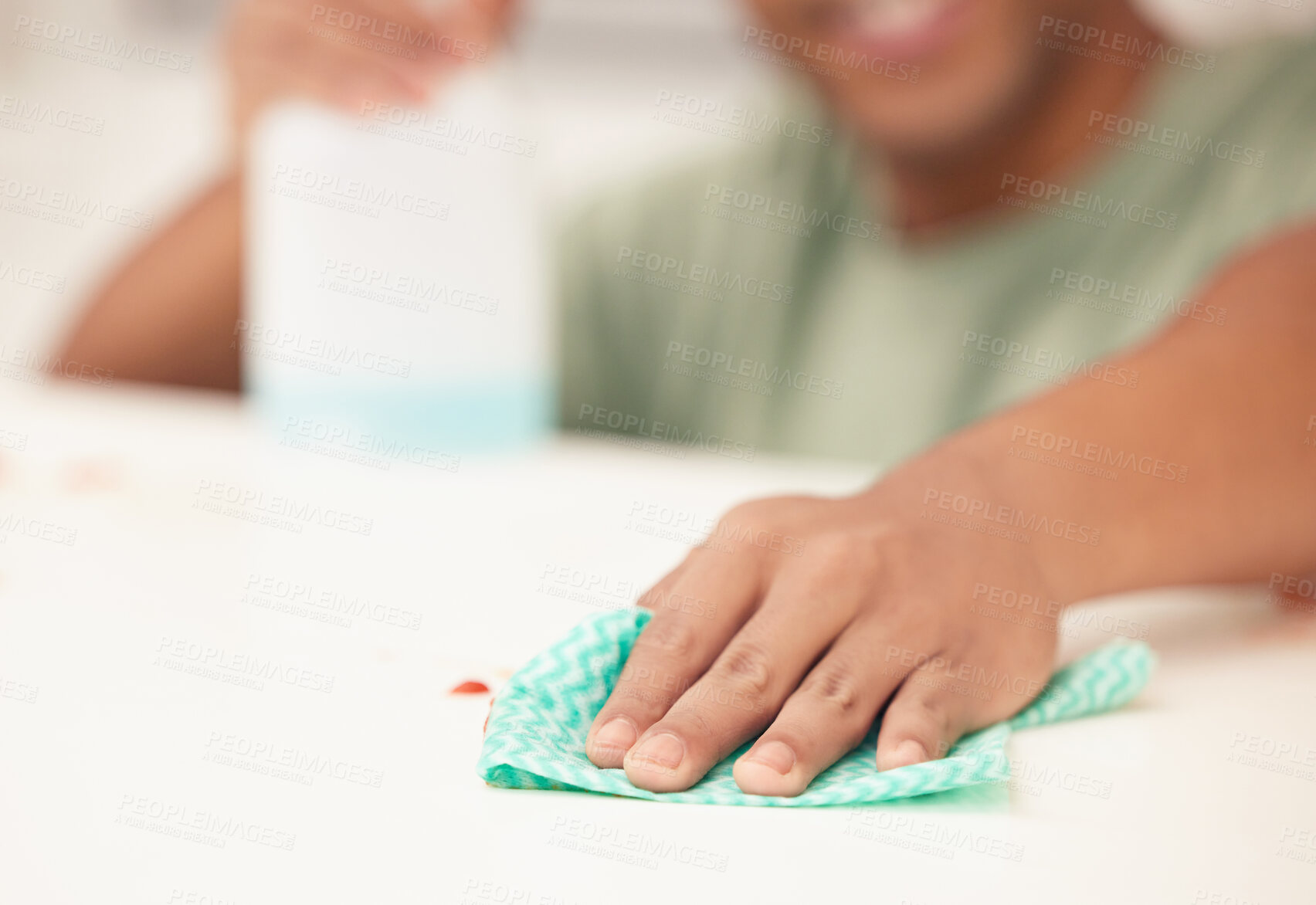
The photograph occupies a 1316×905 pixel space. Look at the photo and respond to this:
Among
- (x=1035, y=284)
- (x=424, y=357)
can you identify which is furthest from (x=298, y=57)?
(x=1035, y=284)

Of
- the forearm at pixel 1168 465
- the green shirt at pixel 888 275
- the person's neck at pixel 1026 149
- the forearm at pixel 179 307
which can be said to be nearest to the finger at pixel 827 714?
the forearm at pixel 1168 465

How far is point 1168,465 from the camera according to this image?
54cm

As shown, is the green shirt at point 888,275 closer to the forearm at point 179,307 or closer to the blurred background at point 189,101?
the blurred background at point 189,101

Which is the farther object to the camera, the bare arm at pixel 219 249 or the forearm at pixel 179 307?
the forearm at pixel 179 307

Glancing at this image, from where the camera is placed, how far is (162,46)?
158cm

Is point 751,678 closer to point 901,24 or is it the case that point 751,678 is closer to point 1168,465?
point 1168,465

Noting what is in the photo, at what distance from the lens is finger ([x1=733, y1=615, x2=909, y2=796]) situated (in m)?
0.34

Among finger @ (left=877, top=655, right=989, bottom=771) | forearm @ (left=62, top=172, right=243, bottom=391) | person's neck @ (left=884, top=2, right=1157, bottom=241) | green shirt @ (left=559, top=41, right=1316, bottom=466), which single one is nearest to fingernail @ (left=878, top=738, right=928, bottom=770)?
finger @ (left=877, top=655, right=989, bottom=771)

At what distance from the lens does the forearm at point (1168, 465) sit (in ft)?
1.64

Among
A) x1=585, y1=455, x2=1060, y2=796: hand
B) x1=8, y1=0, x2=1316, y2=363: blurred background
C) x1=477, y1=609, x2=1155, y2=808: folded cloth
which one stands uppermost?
x1=8, y1=0, x2=1316, y2=363: blurred background

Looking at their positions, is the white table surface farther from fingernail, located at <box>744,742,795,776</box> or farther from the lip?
the lip


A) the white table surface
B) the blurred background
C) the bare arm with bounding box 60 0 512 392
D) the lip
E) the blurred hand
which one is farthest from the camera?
the blurred background

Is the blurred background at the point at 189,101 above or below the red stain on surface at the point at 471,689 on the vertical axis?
above

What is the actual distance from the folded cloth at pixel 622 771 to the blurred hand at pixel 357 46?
0.53 m
